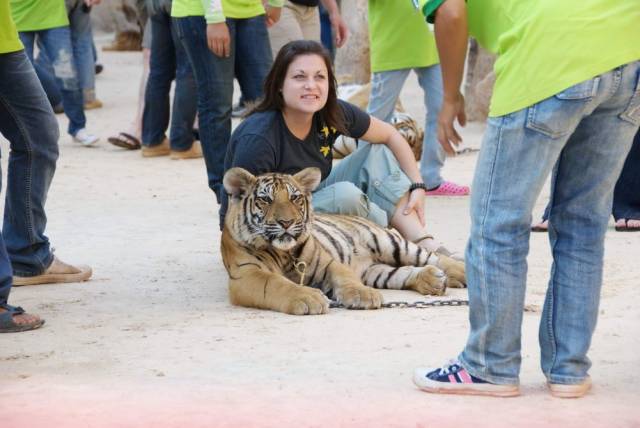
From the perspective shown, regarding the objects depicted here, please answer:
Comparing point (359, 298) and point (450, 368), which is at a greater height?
point (450, 368)

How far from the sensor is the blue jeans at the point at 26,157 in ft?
16.7

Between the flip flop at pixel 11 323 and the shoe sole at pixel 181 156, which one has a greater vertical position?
the flip flop at pixel 11 323

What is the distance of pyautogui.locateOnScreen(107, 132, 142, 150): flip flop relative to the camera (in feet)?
33.2

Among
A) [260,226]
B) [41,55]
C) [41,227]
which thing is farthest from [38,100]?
[41,55]

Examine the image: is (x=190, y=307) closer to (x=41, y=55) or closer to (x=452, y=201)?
(x=452, y=201)

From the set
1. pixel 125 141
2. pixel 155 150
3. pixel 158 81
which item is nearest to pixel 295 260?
pixel 158 81

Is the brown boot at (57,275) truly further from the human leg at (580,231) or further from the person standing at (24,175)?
the human leg at (580,231)

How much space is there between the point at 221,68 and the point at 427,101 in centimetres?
170

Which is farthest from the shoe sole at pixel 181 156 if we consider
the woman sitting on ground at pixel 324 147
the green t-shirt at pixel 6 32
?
the green t-shirt at pixel 6 32

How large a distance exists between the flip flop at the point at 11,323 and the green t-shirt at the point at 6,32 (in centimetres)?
103

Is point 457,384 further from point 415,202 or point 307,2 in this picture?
point 307,2

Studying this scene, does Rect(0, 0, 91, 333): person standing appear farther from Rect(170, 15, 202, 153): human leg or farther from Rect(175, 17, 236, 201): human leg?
Rect(170, 15, 202, 153): human leg

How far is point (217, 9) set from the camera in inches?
257

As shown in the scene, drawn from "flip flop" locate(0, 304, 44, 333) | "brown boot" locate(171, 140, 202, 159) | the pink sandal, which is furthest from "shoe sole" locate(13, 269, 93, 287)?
"brown boot" locate(171, 140, 202, 159)
